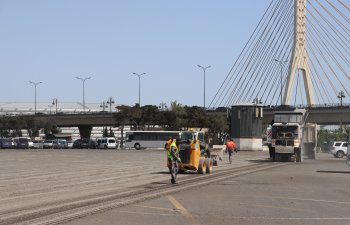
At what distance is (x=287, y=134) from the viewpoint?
49.2 m

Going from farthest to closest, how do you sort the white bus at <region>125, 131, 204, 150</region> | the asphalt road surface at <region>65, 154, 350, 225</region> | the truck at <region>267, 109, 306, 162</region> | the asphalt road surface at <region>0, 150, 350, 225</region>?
the white bus at <region>125, 131, 204, 150</region>, the truck at <region>267, 109, 306, 162</region>, the asphalt road surface at <region>0, 150, 350, 225</region>, the asphalt road surface at <region>65, 154, 350, 225</region>

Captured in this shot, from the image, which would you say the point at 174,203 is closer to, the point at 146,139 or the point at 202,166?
the point at 202,166

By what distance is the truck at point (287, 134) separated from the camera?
161 ft

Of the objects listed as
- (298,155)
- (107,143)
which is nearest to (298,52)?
(298,155)

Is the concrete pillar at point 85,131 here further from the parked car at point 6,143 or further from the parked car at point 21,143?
the parked car at point 21,143

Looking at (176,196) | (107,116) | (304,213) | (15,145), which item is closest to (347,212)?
(304,213)

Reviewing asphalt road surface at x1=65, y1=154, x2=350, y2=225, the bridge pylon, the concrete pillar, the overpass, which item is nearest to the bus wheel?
the overpass

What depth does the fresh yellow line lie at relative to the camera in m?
12.4

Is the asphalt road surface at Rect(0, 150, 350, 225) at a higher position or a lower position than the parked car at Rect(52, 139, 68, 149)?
lower

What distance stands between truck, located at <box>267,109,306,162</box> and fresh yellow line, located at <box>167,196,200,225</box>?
32515 mm

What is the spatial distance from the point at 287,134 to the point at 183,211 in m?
36.1

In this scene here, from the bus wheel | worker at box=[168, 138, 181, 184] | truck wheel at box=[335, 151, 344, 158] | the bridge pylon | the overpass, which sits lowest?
truck wheel at box=[335, 151, 344, 158]

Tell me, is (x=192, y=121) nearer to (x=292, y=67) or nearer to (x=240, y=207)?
(x=292, y=67)

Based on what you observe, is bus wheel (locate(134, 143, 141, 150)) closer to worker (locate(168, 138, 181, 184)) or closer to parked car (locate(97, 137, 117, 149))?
parked car (locate(97, 137, 117, 149))
